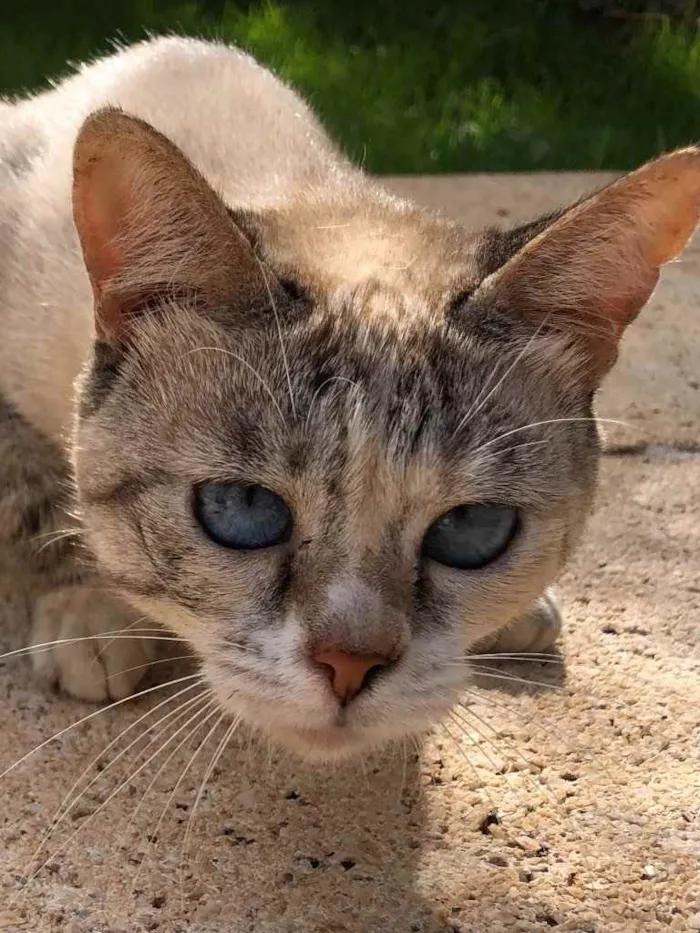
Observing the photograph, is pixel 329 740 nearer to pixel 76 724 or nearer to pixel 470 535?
pixel 470 535

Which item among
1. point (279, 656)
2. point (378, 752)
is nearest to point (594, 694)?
point (378, 752)

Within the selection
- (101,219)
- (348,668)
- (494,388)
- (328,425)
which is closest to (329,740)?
(348,668)

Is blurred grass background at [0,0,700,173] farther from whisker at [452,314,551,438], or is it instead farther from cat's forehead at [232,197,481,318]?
whisker at [452,314,551,438]

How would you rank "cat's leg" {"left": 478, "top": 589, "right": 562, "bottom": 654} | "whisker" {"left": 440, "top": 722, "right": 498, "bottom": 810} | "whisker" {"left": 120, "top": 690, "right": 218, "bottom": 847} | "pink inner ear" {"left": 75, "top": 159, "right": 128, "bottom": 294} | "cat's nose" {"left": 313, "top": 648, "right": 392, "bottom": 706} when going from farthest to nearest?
"cat's leg" {"left": 478, "top": 589, "right": 562, "bottom": 654} → "whisker" {"left": 440, "top": 722, "right": 498, "bottom": 810} → "whisker" {"left": 120, "top": 690, "right": 218, "bottom": 847} → "pink inner ear" {"left": 75, "top": 159, "right": 128, "bottom": 294} → "cat's nose" {"left": 313, "top": 648, "right": 392, "bottom": 706}

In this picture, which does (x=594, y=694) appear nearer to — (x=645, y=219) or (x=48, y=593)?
(x=645, y=219)

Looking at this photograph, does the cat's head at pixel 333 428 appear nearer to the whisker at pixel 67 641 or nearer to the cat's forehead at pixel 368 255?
the cat's forehead at pixel 368 255

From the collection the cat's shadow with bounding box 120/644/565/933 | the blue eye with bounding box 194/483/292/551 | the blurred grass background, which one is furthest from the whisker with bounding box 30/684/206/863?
the blurred grass background

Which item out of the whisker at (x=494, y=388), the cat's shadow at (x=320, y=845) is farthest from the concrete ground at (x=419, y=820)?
the whisker at (x=494, y=388)
